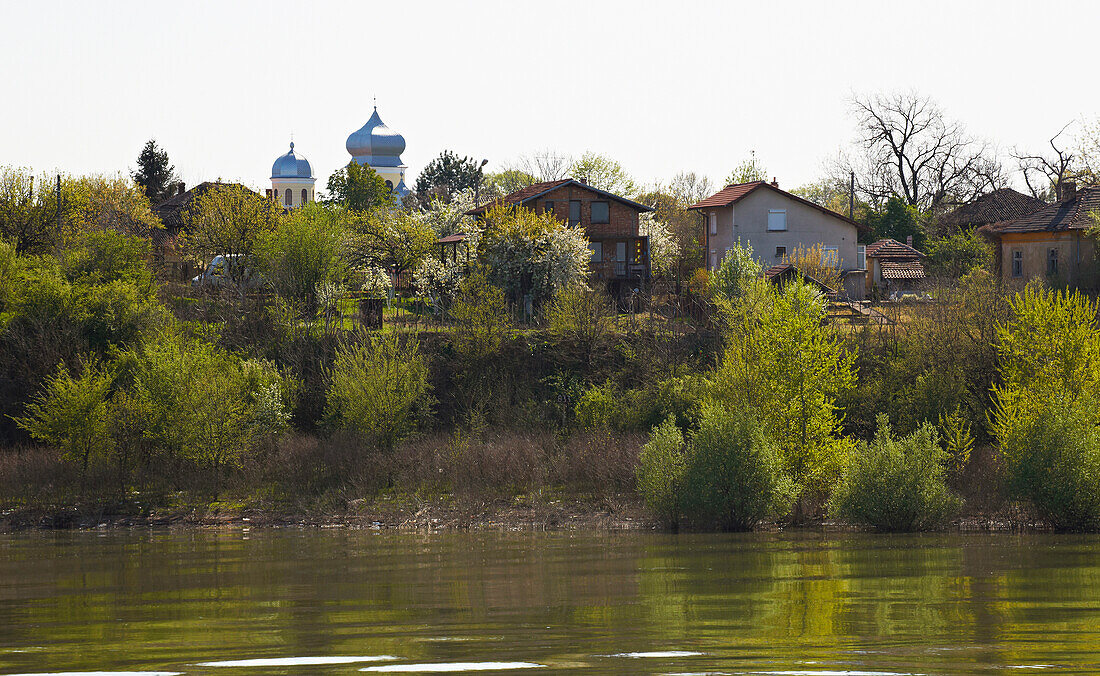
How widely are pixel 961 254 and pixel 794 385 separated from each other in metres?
42.2

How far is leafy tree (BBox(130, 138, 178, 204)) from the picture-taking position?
10275 centimetres

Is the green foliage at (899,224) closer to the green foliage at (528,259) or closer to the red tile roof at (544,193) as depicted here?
the red tile roof at (544,193)

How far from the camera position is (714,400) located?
42.7 meters

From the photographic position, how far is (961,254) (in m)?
78.8

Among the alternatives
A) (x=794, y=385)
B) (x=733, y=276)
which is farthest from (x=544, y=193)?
(x=794, y=385)

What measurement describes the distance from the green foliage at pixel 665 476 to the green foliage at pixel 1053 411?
9.63m

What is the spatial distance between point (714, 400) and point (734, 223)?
122 feet

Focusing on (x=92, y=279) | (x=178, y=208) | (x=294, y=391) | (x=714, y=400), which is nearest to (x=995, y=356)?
(x=714, y=400)

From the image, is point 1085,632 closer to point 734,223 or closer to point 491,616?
point 491,616

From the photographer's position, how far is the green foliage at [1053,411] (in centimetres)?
3622

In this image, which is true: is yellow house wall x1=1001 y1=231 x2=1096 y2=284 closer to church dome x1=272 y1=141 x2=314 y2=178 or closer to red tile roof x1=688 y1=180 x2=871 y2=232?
red tile roof x1=688 y1=180 x2=871 y2=232

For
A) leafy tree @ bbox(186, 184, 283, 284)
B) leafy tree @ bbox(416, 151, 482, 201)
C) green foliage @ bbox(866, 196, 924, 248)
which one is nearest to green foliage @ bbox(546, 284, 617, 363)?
leafy tree @ bbox(186, 184, 283, 284)

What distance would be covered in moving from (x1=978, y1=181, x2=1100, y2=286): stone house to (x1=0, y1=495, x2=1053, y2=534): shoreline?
27.9 m

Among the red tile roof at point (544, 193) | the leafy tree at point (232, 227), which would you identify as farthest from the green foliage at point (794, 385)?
the leafy tree at point (232, 227)
